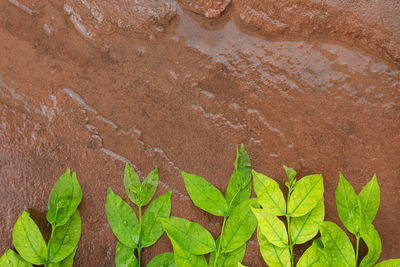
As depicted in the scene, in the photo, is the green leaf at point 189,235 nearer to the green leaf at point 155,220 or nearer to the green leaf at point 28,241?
the green leaf at point 155,220

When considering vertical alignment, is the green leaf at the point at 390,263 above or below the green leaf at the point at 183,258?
above

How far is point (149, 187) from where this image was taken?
0.80 metres

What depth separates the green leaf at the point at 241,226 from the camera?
771 millimetres

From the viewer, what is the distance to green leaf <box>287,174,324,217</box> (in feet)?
2.46

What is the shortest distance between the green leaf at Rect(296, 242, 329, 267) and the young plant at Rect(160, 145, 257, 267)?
0.31ft

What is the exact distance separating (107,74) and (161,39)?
0.38ft

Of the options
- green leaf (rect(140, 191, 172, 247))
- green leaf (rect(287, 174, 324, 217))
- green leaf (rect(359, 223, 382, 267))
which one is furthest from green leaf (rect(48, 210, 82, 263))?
green leaf (rect(359, 223, 382, 267))

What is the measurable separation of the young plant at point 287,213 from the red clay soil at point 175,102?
35 millimetres

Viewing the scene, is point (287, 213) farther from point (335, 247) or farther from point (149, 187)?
point (149, 187)

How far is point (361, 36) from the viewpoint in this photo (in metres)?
0.77

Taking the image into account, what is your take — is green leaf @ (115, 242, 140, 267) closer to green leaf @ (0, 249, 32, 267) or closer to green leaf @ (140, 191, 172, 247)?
green leaf @ (140, 191, 172, 247)

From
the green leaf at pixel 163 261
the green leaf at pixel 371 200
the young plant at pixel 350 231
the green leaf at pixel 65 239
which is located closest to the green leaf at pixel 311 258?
the young plant at pixel 350 231

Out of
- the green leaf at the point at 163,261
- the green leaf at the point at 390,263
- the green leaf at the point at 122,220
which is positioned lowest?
the green leaf at the point at 163,261

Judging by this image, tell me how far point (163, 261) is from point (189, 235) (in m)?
0.07
